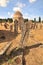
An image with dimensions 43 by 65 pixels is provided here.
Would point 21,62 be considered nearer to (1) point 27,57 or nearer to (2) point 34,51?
(1) point 27,57

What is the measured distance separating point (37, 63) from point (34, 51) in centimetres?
189

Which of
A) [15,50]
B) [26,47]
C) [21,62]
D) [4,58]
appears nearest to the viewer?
[21,62]

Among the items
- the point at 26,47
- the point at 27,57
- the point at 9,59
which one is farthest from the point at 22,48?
the point at 9,59

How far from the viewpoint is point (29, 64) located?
8.26 meters

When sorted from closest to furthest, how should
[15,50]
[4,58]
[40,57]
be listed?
1. [4,58]
2. [40,57]
3. [15,50]

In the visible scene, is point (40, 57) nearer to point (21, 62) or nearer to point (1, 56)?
point (21, 62)

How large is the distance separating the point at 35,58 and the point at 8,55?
185 centimetres

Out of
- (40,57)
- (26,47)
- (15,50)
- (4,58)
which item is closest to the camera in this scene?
(4,58)

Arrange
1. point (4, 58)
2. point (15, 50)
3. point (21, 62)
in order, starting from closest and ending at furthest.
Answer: point (21, 62), point (4, 58), point (15, 50)

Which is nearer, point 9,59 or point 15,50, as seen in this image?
point 9,59

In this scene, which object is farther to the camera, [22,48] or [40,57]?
[22,48]

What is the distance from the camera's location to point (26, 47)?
11164 millimetres

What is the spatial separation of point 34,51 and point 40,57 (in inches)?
40.3

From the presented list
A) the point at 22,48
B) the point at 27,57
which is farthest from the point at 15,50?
the point at 27,57
